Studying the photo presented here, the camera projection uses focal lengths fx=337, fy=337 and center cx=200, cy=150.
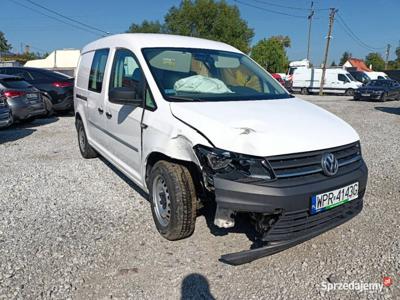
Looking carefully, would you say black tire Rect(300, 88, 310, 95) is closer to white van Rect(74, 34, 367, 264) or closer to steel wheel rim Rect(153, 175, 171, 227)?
white van Rect(74, 34, 367, 264)

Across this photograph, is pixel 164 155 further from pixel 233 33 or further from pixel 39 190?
pixel 233 33

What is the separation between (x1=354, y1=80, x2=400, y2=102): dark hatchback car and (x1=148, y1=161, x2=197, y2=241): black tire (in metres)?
20.2

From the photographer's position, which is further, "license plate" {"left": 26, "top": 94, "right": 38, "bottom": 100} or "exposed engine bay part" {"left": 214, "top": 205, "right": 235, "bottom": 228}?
"license plate" {"left": 26, "top": 94, "right": 38, "bottom": 100}

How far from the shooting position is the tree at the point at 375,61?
8819 centimetres

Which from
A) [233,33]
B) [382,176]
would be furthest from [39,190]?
[233,33]

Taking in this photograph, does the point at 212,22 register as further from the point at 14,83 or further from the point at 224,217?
the point at 224,217

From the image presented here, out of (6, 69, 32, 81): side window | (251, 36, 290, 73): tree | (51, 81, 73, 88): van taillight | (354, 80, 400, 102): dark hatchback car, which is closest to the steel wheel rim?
(51, 81, 73, 88): van taillight

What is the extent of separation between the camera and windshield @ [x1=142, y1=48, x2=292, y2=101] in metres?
3.34

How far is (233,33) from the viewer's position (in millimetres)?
48062

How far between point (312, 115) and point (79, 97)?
12.6 feet

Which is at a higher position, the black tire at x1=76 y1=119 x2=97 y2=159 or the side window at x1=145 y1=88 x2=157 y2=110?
the side window at x1=145 y1=88 x2=157 y2=110

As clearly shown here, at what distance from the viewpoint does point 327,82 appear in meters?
27.1

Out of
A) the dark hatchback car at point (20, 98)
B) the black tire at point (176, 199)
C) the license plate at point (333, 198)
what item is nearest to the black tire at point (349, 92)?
the dark hatchback car at point (20, 98)


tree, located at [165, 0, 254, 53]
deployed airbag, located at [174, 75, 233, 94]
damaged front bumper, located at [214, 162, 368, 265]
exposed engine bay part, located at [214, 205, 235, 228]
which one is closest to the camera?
damaged front bumper, located at [214, 162, 368, 265]
